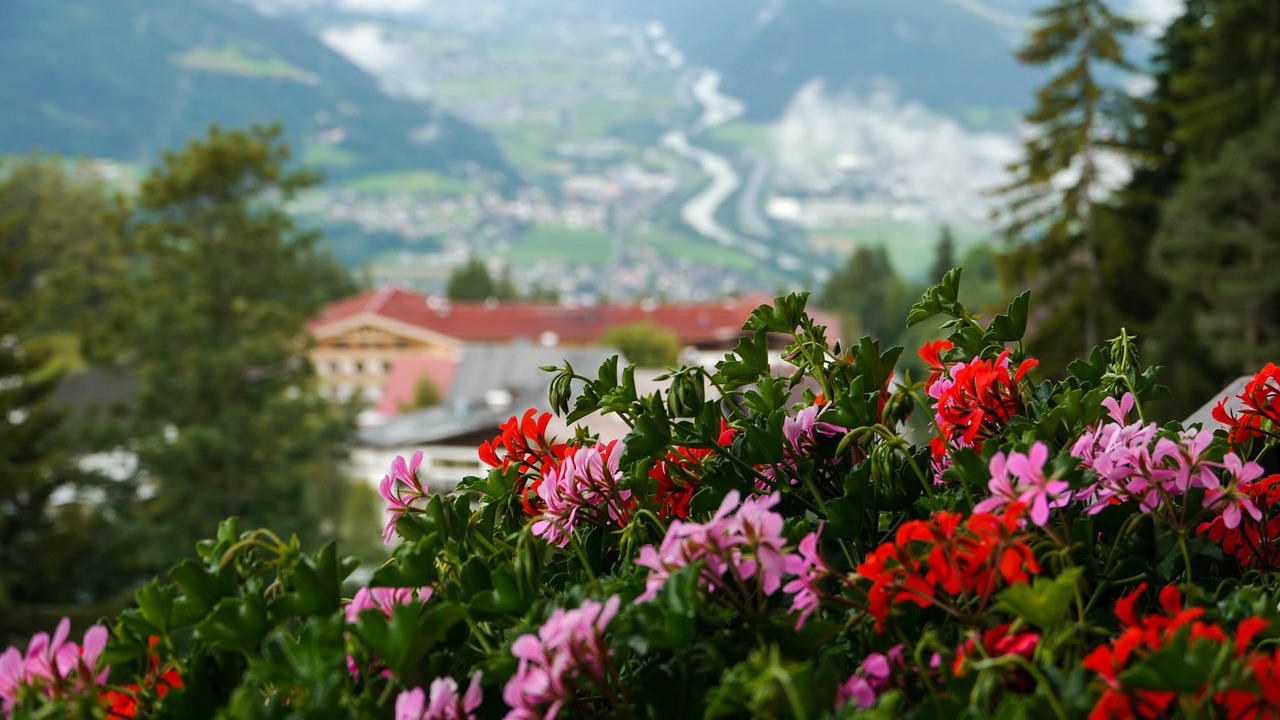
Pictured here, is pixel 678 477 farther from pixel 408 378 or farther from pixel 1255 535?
pixel 408 378

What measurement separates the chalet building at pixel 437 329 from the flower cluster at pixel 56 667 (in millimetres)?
45005

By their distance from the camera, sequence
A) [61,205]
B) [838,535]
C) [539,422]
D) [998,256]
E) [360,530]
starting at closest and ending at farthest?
[838,535], [539,422], [998,256], [360,530], [61,205]

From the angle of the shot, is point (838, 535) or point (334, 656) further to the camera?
point (838, 535)

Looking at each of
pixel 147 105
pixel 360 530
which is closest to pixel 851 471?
pixel 360 530

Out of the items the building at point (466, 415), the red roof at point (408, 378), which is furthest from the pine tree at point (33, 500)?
the red roof at point (408, 378)

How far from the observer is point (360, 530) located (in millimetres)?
20766

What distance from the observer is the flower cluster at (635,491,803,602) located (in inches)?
24.9

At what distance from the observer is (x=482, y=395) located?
37.7m

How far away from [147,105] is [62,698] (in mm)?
101710

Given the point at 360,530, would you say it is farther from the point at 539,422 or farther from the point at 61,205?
the point at 61,205

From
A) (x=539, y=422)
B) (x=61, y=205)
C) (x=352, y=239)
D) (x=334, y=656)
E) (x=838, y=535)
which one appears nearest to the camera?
(x=334, y=656)

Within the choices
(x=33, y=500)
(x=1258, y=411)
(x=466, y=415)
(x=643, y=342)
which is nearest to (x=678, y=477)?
(x=1258, y=411)

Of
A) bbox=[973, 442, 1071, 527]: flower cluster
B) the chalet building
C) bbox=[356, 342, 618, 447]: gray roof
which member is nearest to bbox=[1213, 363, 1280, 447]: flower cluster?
bbox=[973, 442, 1071, 527]: flower cluster

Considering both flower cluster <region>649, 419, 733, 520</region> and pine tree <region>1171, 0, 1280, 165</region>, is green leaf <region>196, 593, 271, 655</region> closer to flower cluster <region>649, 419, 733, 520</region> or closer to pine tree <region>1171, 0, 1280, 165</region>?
flower cluster <region>649, 419, 733, 520</region>
